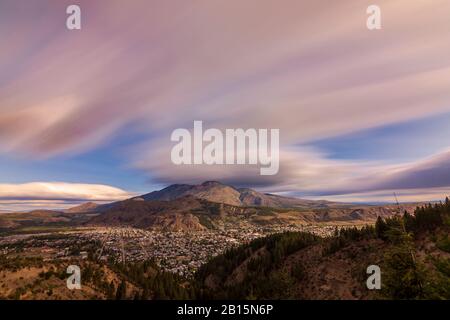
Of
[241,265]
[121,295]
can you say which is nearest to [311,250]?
[241,265]

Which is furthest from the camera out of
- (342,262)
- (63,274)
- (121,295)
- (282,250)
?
(282,250)

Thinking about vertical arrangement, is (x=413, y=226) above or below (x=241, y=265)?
above
